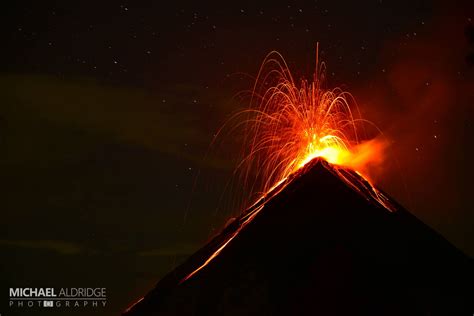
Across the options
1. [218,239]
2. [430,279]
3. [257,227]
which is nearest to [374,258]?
[430,279]

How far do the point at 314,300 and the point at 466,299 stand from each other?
3985 mm

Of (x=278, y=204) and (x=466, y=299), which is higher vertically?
(x=278, y=204)

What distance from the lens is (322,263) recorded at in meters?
20.1

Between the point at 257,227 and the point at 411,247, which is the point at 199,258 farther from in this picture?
the point at 411,247

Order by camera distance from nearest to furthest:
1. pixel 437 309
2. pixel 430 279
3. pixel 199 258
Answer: pixel 437 309
pixel 430 279
pixel 199 258

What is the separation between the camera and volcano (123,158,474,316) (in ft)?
62.1

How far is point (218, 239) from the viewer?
25047 millimetres

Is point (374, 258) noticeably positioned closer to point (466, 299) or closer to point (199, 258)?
point (466, 299)

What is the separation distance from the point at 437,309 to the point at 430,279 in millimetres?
1546

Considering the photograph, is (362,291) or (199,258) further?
(199,258)

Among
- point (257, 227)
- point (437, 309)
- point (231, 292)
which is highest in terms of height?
point (257, 227)

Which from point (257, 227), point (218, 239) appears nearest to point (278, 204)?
point (257, 227)

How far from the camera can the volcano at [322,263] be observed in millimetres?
18922

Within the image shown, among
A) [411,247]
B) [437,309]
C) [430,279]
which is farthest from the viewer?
[411,247]
